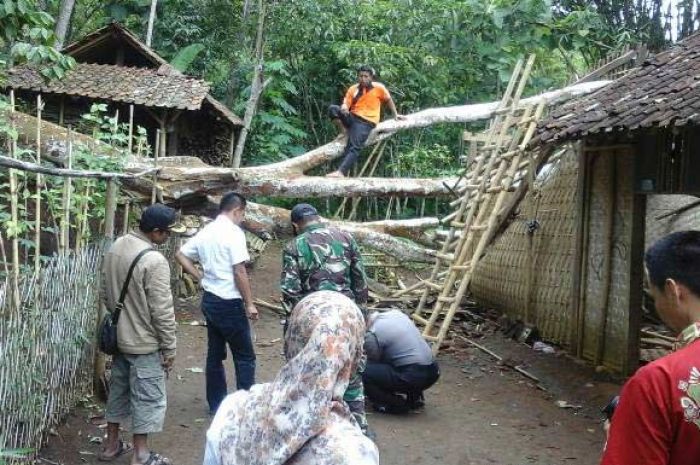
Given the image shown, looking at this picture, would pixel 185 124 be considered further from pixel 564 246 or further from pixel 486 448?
pixel 486 448

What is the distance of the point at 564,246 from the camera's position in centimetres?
923

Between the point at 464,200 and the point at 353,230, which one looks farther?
the point at 353,230

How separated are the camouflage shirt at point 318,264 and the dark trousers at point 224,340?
2.73 feet

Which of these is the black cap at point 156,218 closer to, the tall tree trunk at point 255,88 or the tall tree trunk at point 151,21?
the tall tree trunk at point 255,88

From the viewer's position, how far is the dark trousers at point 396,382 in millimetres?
6551

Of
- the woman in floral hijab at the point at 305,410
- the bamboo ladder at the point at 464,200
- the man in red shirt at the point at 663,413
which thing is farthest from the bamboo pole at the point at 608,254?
the man in red shirt at the point at 663,413

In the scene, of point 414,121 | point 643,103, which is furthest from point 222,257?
point 414,121

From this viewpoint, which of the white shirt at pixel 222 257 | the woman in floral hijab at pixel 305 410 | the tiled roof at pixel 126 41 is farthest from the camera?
the tiled roof at pixel 126 41

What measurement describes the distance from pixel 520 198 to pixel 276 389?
7019mm

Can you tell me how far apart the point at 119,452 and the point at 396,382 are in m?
2.40

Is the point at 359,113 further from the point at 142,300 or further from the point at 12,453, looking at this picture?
the point at 12,453

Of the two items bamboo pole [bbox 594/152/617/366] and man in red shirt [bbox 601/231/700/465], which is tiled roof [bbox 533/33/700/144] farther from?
man in red shirt [bbox 601/231/700/465]

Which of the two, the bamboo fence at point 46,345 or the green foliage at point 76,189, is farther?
the green foliage at point 76,189

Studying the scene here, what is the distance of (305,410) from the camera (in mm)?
2381
